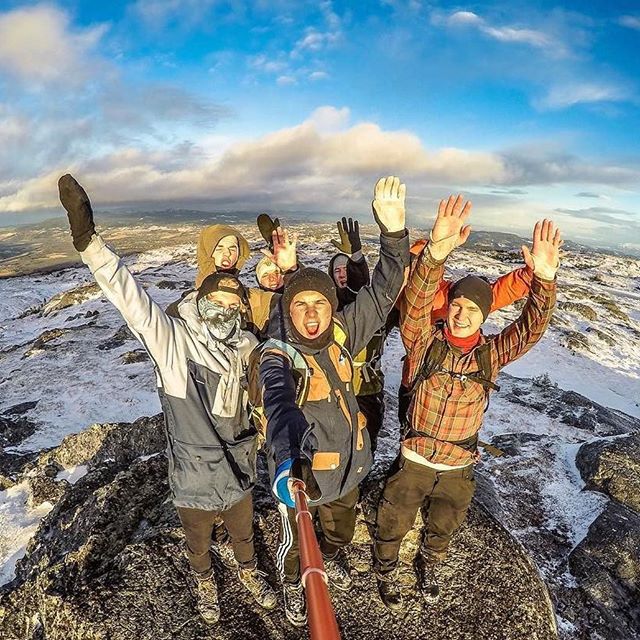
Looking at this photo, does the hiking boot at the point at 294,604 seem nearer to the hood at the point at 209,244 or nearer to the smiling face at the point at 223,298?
the smiling face at the point at 223,298

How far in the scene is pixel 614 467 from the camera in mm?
8109

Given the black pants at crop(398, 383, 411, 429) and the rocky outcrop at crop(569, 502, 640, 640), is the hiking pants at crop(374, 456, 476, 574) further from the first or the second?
the rocky outcrop at crop(569, 502, 640, 640)

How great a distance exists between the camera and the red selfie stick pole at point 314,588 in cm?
150

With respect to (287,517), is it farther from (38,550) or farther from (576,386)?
(576,386)

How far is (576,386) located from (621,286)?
4452cm

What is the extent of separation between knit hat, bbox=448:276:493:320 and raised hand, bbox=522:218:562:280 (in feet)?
1.44

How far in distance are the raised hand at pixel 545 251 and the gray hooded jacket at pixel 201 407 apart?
2.69m

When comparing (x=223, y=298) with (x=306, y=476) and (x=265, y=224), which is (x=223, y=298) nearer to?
(x=306, y=476)

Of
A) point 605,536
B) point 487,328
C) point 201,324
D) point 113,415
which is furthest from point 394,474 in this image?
point 487,328

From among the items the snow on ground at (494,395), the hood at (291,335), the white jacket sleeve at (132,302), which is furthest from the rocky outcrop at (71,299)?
the hood at (291,335)

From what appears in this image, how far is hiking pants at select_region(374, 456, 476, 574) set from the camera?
165 inches

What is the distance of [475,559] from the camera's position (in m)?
4.69

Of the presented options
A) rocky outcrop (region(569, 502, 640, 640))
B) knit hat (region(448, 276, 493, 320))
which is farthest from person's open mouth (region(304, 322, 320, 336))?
rocky outcrop (region(569, 502, 640, 640))

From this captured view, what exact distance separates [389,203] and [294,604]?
12.1 ft
